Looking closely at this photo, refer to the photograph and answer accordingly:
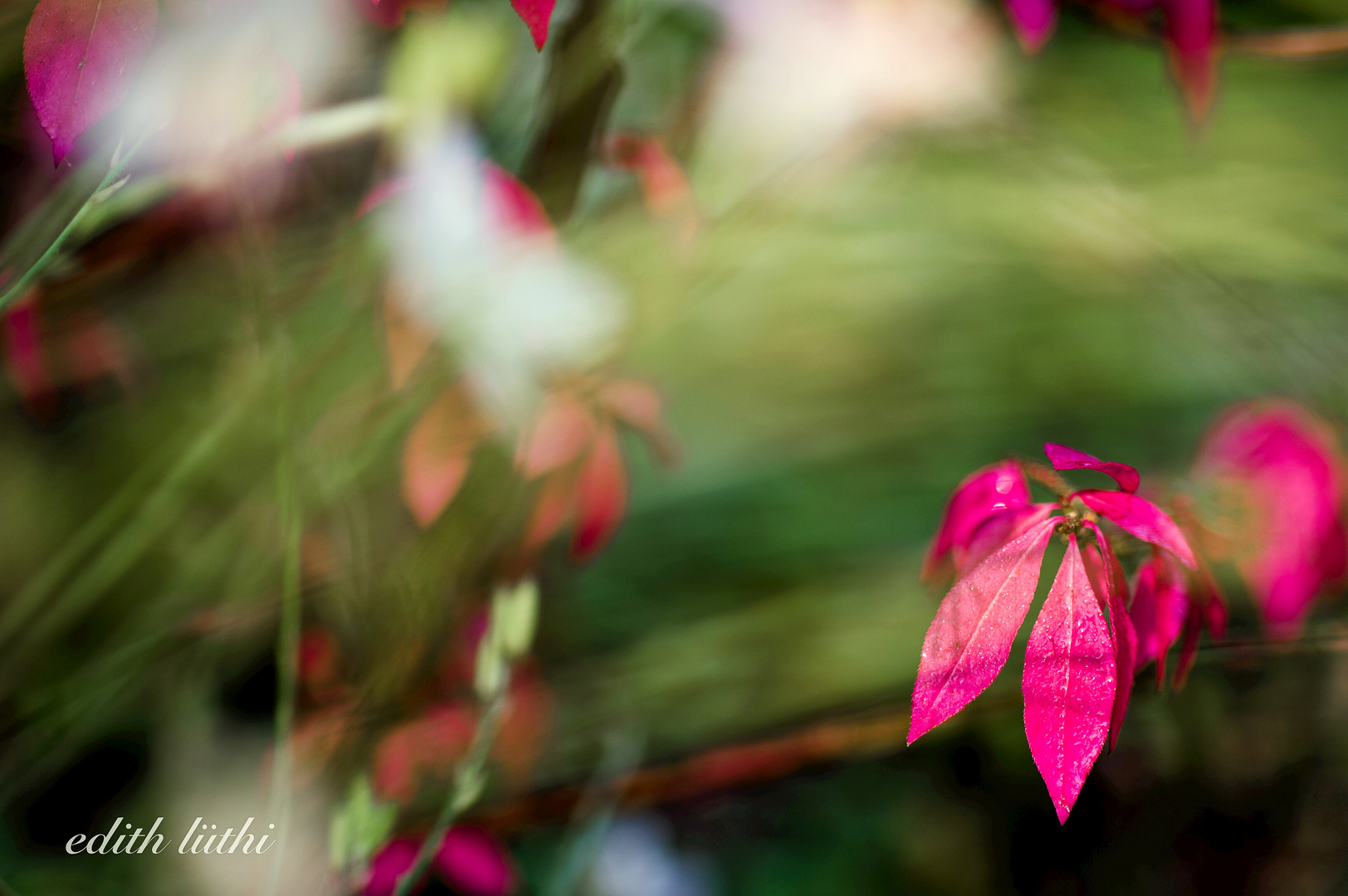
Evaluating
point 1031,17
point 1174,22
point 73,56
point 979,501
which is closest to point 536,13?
point 73,56

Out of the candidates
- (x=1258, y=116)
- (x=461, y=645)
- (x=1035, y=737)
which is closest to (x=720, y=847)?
(x=461, y=645)

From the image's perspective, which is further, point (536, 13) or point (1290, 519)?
point (1290, 519)

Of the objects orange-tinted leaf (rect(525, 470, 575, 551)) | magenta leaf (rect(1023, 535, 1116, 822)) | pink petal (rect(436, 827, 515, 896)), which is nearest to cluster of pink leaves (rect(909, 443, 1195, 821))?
magenta leaf (rect(1023, 535, 1116, 822))

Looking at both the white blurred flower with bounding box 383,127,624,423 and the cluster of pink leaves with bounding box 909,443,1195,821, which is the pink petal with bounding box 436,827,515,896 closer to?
the white blurred flower with bounding box 383,127,624,423

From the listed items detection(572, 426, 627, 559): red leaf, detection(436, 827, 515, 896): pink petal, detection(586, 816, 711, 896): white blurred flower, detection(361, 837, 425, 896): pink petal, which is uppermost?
detection(572, 426, 627, 559): red leaf

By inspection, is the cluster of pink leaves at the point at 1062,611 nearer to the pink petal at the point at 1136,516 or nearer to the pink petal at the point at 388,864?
the pink petal at the point at 1136,516

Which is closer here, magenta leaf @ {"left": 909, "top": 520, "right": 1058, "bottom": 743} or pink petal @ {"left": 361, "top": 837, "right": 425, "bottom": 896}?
magenta leaf @ {"left": 909, "top": 520, "right": 1058, "bottom": 743}

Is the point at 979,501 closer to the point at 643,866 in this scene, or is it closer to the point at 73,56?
the point at 73,56
